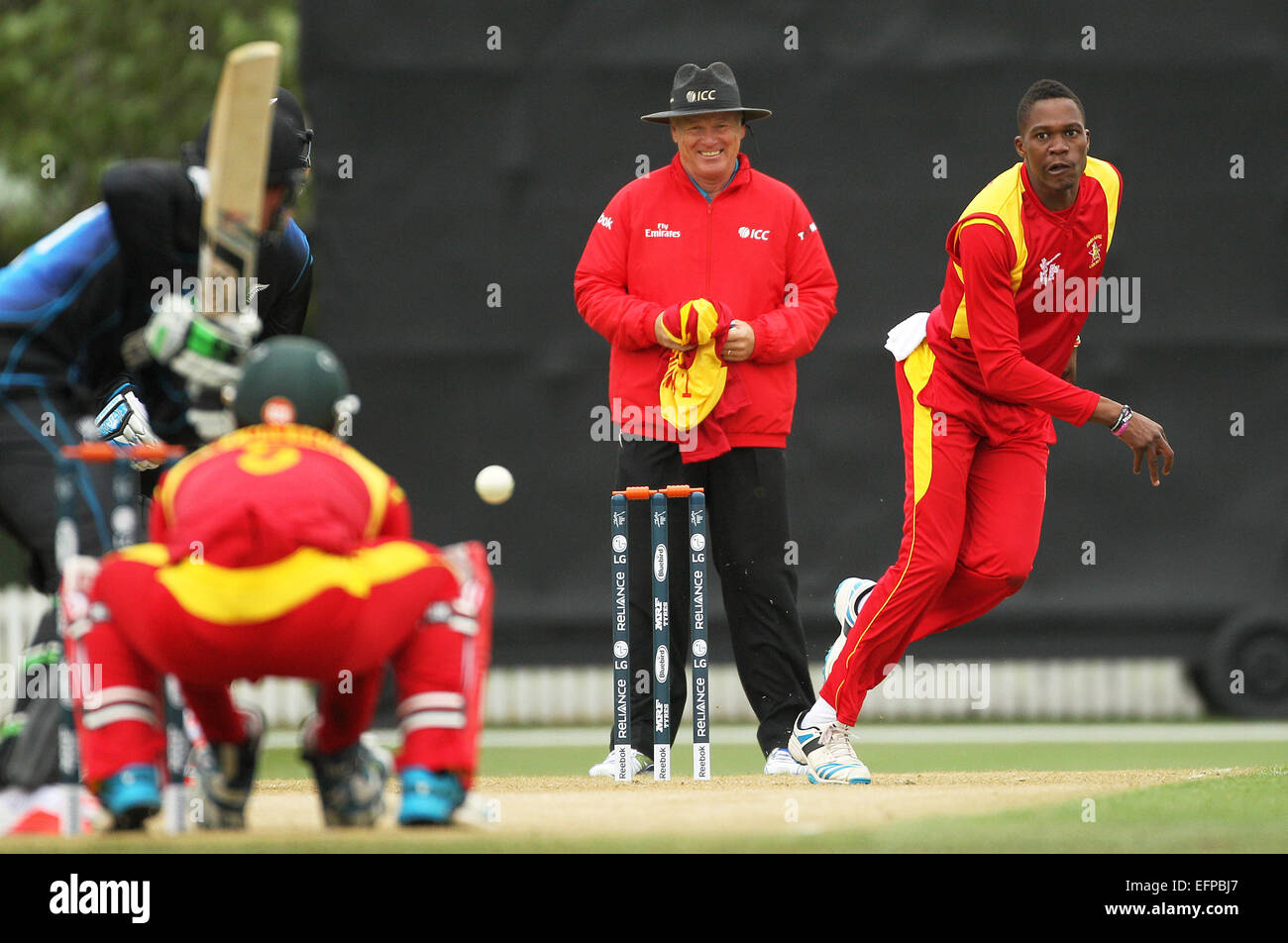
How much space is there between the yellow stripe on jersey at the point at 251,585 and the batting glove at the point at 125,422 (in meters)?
1.25

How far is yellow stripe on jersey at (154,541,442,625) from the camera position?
354cm

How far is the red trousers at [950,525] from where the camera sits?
5.44 m

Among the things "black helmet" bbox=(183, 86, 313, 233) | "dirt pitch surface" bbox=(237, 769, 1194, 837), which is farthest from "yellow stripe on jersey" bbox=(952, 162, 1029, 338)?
"black helmet" bbox=(183, 86, 313, 233)

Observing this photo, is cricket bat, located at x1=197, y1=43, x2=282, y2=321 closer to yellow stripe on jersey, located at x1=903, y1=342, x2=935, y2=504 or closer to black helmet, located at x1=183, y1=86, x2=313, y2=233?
black helmet, located at x1=183, y1=86, x2=313, y2=233

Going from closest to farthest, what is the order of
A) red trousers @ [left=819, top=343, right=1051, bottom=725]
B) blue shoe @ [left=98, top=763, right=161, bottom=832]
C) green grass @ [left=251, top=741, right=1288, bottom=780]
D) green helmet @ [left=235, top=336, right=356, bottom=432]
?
blue shoe @ [left=98, top=763, right=161, bottom=832]
green helmet @ [left=235, top=336, right=356, bottom=432]
red trousers @ [left=819, top=343, right=1051, bottom=725]
green grass @ [left=251, top=741, right=1288, bottom=780]

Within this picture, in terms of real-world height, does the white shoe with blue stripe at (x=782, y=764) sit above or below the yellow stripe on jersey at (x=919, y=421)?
below

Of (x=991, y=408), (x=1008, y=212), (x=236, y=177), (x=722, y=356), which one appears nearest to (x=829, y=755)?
(x=991, y=408)

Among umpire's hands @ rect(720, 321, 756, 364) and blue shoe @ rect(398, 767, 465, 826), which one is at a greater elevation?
umpire's hands @ rect(720, 321, 756, 364)

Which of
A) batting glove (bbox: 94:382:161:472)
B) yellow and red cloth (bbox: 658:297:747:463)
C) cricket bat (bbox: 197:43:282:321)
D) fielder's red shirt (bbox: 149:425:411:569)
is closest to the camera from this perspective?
fielder's red shirt (bbox: 149:425:411:569)

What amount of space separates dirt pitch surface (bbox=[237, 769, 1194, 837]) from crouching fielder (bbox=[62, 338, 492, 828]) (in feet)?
0.77

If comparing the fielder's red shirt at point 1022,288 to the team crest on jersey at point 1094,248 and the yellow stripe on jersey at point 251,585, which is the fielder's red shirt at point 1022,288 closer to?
the team crest on jersey at point 1094,248

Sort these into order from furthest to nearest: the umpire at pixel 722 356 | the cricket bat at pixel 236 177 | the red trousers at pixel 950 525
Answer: the umpire at pixel 722 356
the red trousers at pixel 950 525
the cricket bat at pixel 236 177

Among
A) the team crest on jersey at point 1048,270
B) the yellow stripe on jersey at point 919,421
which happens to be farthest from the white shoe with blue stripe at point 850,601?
the team crest on jersey at point 1048,270

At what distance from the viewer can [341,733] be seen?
12.8 feet
